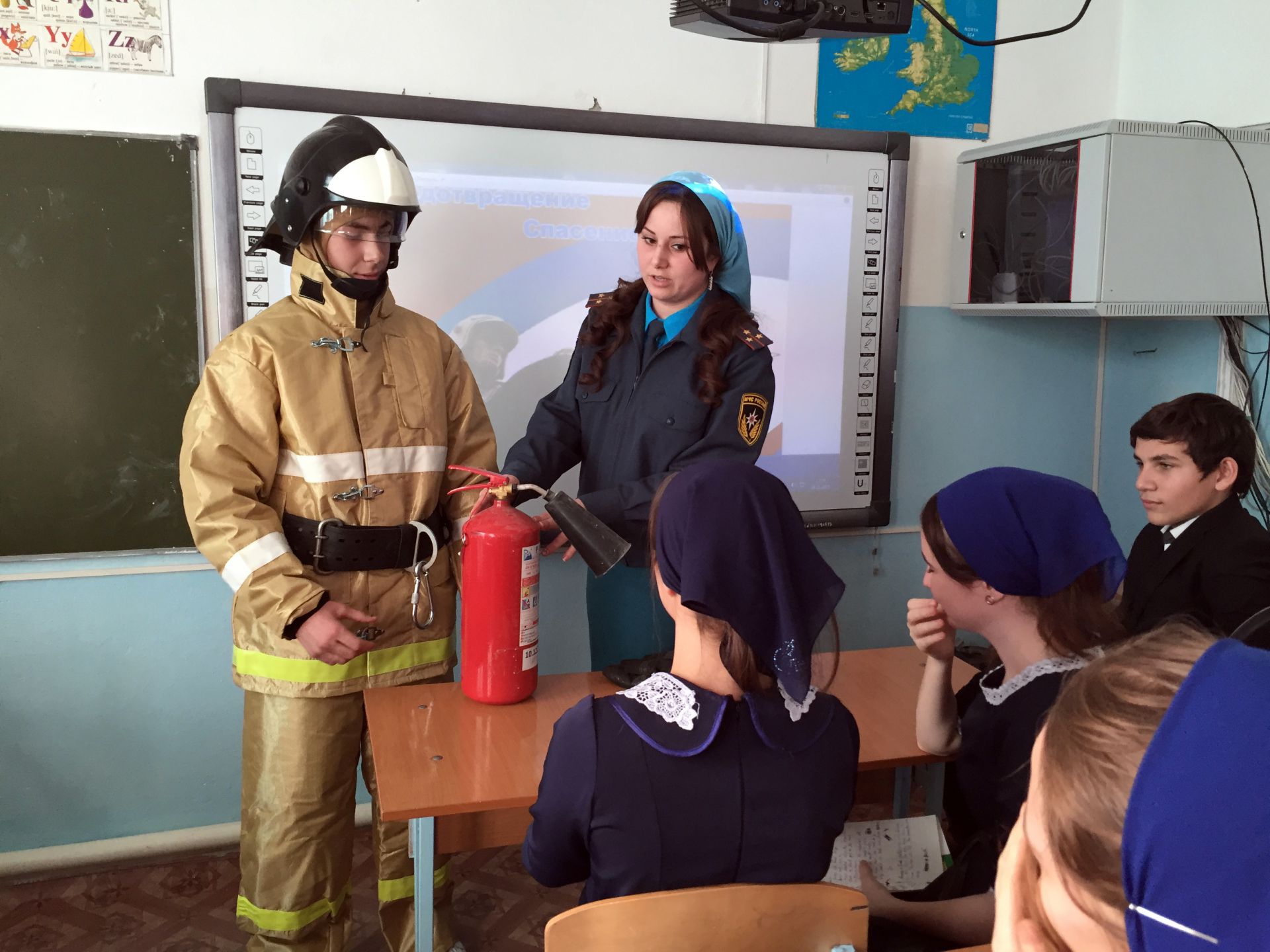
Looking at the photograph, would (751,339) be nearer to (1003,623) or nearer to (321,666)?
(1003,623)

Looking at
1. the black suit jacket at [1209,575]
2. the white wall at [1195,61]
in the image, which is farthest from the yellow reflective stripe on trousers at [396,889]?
the white wall at [1195,61]

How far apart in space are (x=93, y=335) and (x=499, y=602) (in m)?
1.57

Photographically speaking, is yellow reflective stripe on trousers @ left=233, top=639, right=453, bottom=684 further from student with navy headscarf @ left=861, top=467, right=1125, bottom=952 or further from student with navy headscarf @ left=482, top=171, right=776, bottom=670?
student with navy headscarf @ left=861, top=467, right=1125, bottom=952

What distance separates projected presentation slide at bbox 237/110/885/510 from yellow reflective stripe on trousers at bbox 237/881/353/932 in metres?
1.40

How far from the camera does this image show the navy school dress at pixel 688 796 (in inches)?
48.6

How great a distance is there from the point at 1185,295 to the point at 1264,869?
3071 mm

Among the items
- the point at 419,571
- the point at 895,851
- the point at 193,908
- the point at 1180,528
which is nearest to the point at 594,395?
the point at 419,571

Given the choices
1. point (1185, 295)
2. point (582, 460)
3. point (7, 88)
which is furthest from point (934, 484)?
point (7, 88)

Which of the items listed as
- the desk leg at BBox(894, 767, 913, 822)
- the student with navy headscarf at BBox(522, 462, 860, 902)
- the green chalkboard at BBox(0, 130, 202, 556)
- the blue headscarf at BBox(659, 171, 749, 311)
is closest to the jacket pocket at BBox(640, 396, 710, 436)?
the blue headscarf at BBox(659, 171, 749, 311)

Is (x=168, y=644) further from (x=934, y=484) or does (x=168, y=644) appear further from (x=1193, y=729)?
(x=1193, y=729)

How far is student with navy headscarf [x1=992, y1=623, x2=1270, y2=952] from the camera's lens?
18.4 inches

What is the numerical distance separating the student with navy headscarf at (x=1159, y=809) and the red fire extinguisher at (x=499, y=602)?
4.01ft

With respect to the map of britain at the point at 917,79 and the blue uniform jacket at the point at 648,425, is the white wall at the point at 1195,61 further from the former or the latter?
the blue uniform jacket at the point at 648,425

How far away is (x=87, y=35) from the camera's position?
2555 millimetres
